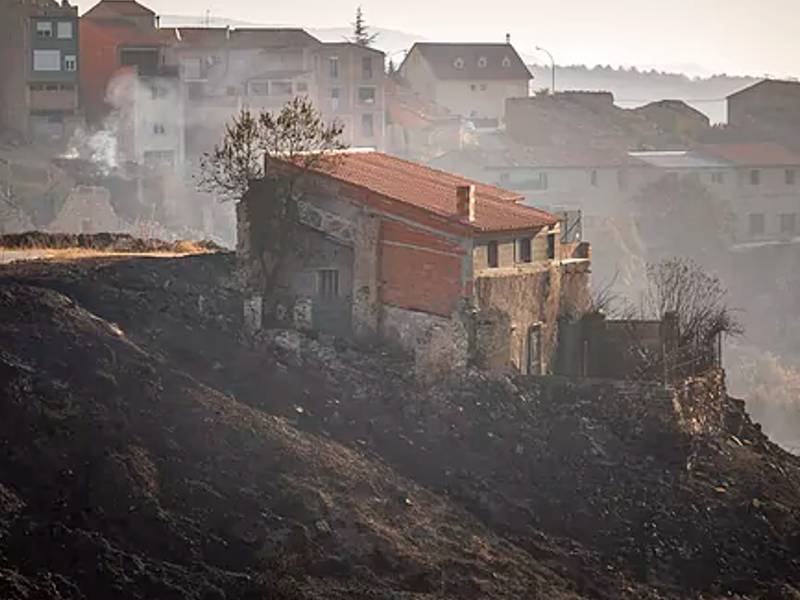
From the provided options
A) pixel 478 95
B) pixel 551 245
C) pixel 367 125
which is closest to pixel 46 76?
pixel 367 125

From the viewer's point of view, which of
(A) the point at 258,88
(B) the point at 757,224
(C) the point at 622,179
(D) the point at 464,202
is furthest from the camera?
(B) the point at 757,224

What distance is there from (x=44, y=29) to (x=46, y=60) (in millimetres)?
1462

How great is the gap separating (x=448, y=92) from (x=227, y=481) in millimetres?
Answer: 65149

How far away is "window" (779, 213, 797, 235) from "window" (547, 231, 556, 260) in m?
42.4

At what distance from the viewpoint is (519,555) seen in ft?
77.1

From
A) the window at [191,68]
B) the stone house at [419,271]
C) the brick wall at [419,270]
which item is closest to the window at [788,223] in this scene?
the window at [191,68]

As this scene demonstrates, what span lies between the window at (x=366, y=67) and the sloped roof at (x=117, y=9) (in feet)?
35.7

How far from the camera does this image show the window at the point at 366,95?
234ft

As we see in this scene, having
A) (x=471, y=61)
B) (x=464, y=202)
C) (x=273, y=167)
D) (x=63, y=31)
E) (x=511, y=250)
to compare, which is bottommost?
(x=511, y=250)

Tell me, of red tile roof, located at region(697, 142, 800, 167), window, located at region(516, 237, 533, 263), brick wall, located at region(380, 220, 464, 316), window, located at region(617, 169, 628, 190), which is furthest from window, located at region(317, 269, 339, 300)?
red tile roof, located at region(697, 142, 800, 167)

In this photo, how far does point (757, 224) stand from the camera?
72438 millimetres

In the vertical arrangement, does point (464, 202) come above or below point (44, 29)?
below

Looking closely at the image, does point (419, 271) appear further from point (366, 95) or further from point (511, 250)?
point (366, 95)

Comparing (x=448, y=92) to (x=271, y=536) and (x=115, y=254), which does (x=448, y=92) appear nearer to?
(x=115, y=254)
